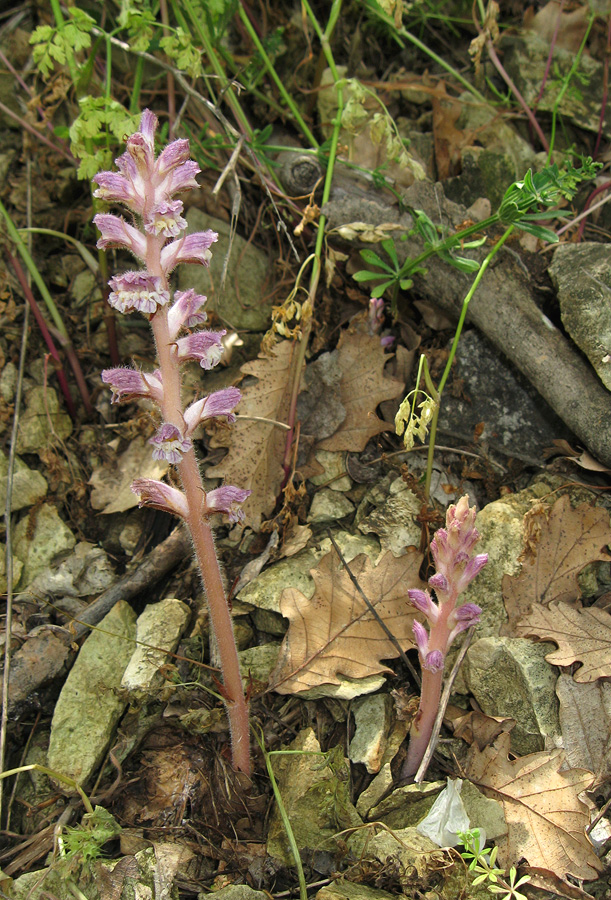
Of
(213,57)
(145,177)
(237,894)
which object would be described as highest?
(213,57)

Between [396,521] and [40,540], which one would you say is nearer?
[396,521]

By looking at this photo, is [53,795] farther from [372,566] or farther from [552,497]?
[552,497]

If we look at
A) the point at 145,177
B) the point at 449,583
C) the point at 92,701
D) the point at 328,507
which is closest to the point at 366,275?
the point at 328,507

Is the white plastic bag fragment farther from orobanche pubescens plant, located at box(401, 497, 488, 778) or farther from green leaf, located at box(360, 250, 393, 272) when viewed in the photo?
green leaf, located at box(360, 250, 393, 272)

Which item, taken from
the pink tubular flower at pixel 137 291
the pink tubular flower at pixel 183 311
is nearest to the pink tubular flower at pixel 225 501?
the pink tubular flower at pixel 183 311

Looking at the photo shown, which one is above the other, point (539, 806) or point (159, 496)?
point (159, 496)

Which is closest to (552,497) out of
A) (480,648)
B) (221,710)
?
(480,648)

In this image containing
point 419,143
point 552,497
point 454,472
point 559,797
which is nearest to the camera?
point 559,797

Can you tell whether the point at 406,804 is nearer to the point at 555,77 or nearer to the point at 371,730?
the point at 371,730
